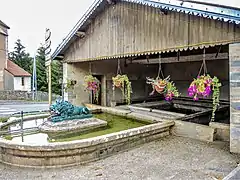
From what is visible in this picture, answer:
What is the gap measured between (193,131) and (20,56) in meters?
37.2

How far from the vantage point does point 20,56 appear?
37438mm

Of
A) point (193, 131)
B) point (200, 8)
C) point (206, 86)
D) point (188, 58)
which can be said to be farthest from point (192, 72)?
point (200, 8)

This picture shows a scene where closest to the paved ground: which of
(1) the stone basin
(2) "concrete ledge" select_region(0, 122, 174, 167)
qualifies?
(2) "concrete ledge" select_region(0, 122, 174, 167)

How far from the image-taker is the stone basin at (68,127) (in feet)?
18.5

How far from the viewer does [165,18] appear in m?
5.79

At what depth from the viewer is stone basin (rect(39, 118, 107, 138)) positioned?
564 cm

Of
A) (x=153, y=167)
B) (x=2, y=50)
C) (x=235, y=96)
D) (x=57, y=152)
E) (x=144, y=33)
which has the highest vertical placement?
(x=2, y=50)

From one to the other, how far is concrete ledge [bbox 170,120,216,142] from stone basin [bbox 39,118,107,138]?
2070 millimetres

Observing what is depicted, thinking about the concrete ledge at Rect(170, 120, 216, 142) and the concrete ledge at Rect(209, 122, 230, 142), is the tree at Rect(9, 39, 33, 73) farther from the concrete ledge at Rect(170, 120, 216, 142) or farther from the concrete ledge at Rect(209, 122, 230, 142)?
the concrete ledge at Rect(209, 122, 230, 142)

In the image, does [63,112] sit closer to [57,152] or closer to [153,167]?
[57,152]

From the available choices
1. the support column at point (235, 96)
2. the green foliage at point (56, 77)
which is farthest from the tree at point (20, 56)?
the support column at point (235, 96)

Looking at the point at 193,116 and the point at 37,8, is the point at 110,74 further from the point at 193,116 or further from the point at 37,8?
the point at 37,8

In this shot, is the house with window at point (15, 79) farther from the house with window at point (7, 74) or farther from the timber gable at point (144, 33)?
the timber gable at point (144, 33)

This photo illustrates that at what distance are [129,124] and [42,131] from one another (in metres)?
2.47
